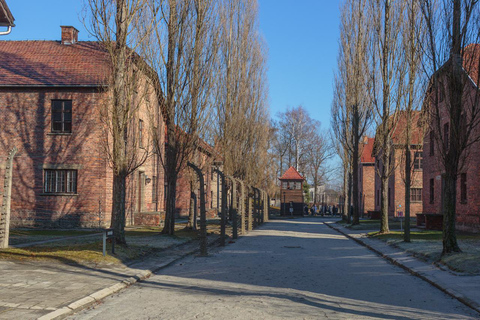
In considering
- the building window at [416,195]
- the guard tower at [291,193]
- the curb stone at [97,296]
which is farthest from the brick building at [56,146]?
the guard tower at [291,193]

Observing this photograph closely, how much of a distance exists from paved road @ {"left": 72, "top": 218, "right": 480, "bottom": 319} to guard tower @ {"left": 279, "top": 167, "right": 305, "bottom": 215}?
4346 centimetres

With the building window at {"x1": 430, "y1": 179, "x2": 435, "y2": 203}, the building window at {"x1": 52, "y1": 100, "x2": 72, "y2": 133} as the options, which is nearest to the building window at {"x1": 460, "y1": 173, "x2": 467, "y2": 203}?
the building window at {"x1": 430, "y1": 179, "x2": 435, "y2": 203}

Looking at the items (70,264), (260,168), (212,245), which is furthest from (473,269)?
(260,168)

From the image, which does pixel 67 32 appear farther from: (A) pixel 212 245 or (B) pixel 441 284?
(B) pixel 441 284

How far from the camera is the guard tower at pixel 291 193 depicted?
57156 millimetres

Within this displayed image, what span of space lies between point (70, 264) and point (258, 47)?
27.8 meters

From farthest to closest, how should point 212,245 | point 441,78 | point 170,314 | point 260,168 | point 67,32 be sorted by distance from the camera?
1. point 260,168
2. point 67,32
3. point 212,245
4. point 441,78
5. point 170,314

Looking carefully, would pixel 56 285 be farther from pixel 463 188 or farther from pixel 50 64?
pixel 463 188

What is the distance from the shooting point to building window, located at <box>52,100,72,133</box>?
2645 cm

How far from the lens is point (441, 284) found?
953 cm

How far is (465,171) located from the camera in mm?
26406

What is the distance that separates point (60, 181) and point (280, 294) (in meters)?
20.4

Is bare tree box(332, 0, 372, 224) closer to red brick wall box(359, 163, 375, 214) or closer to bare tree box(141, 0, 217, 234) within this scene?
bare tree box(141, 0, 217, 234)

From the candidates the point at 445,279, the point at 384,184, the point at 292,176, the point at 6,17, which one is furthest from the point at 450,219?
the point at 292,176
